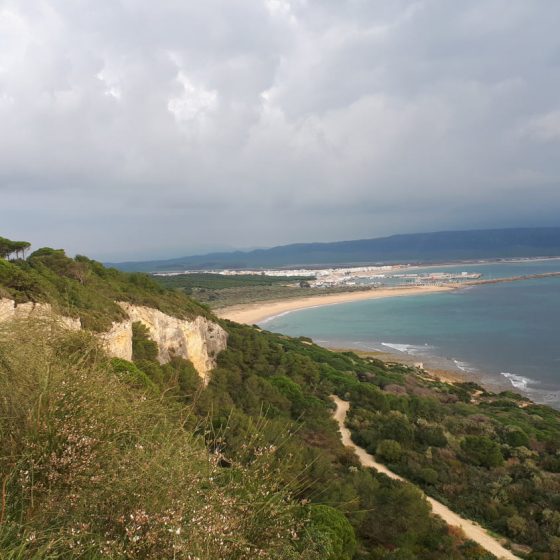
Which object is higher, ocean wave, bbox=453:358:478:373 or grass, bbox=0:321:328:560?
grass, bbox=0:321:328:560

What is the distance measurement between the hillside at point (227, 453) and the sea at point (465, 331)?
9.13 meters

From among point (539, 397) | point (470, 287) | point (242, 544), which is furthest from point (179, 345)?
point (470, 287)

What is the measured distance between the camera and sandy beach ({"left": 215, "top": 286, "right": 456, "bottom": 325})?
56.7 meters

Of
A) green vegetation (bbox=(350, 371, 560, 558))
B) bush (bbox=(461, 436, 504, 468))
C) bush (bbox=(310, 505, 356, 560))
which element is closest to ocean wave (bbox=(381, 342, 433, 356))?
green vegetation (bbox=(350, 371, 560, 558))

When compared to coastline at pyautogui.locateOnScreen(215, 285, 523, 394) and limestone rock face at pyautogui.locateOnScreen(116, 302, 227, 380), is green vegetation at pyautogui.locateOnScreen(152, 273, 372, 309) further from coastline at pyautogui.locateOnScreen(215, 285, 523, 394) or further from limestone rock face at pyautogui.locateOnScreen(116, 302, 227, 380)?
limestone rock face at pyautogui.locateOnScreen(116, 302, 227, 380)

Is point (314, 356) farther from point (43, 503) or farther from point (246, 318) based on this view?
point (246, 318)

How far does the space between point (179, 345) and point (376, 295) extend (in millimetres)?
68839

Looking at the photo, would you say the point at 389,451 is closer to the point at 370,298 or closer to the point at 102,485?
the point at 102,485

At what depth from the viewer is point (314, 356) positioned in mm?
25562

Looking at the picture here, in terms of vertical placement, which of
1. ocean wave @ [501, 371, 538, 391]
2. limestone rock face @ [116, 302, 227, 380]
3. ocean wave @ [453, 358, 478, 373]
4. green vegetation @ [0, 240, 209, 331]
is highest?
green vegetation @ [0, 240, 209, 331]

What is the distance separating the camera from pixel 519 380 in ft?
90.2

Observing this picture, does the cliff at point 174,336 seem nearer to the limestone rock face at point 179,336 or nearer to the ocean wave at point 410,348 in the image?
the limestone rock face at point 179,336

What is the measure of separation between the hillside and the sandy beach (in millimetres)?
33300

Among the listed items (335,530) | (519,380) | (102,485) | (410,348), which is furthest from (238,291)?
(102,485)
